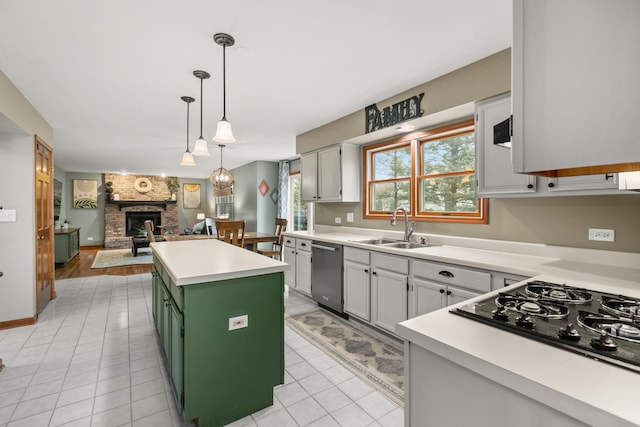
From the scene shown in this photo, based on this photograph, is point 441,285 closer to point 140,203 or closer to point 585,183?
point 585,183

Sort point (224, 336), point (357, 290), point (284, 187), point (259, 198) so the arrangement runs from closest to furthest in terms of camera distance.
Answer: point (224, 336) < point (357, 290) < point (284, 187) < point (259, 198)

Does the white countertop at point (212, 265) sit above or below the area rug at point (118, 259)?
above

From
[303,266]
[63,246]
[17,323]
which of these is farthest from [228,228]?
[63,246]

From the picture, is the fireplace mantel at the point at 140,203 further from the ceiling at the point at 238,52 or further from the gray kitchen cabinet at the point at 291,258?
the gray kitchen cabinet at the point at 291,258

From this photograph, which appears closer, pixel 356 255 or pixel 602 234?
pixel 602 234

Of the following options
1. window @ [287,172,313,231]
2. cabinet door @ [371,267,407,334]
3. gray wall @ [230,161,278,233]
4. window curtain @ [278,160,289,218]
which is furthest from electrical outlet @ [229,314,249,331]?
gray wall @ [230,161,278,233]

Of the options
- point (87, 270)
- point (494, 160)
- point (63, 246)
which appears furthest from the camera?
point (63, 246)

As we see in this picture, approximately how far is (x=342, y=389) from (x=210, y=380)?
915 mm

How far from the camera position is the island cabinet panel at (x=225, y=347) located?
5.54 feet

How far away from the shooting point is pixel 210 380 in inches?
68.7

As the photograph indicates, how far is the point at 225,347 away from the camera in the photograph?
5.86ft

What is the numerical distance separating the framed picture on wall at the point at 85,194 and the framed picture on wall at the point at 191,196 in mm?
2664

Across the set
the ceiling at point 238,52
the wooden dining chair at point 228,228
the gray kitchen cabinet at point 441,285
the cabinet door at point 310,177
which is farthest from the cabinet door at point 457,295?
the wooden dining chair at point 228,228

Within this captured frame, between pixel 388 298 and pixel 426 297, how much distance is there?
1.38ft
